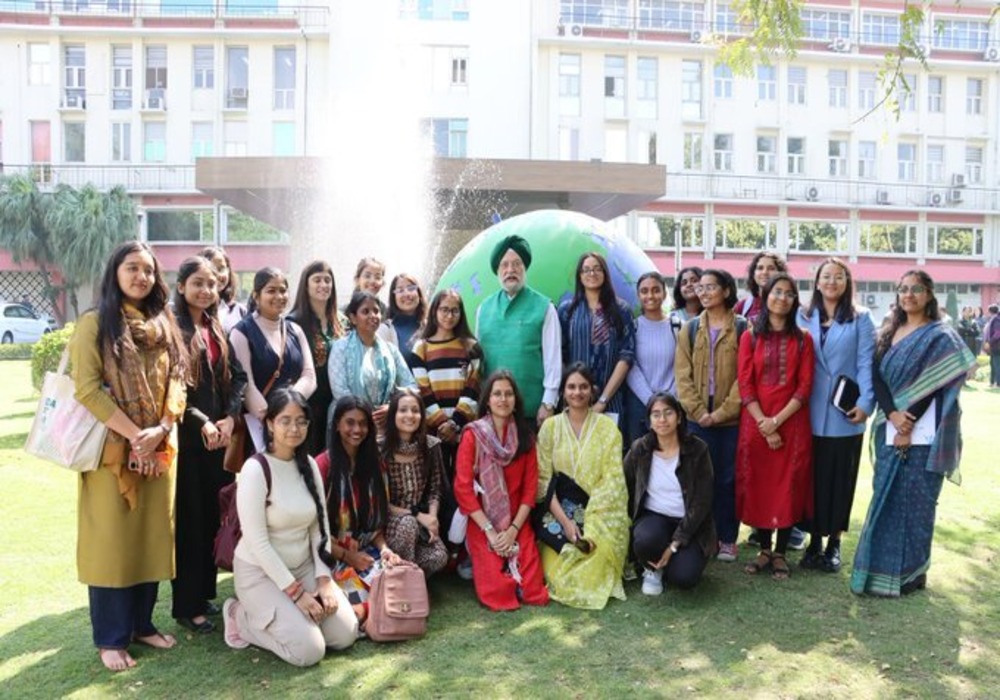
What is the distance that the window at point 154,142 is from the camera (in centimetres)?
3212

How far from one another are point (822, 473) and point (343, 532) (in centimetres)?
300

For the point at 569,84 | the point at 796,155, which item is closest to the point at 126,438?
the point at 569,84

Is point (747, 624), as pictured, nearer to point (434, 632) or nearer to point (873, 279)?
point (434, 632)

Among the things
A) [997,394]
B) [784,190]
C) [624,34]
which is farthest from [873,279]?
[997,394]

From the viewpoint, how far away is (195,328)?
4.57 metres

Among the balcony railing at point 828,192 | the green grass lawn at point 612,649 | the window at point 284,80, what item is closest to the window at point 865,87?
the balcony railing at point 828,192

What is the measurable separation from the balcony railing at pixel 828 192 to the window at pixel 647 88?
2.51 meters

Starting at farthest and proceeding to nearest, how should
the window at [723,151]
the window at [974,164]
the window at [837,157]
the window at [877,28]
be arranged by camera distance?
the window at [974,164], the window at [837,157], the window at [877,28], the window at [723,151]

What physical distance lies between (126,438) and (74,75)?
108 feet

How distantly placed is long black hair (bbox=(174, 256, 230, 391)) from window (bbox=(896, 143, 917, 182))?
3537 centimetres

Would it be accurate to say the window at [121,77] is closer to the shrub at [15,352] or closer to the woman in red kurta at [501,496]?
the shrub at [15,352]

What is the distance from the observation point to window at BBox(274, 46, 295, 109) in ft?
104

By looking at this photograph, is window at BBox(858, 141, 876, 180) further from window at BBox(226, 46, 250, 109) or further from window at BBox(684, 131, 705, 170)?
window at BBox(226, 46, 250, 109)

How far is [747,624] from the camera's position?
4.74m
